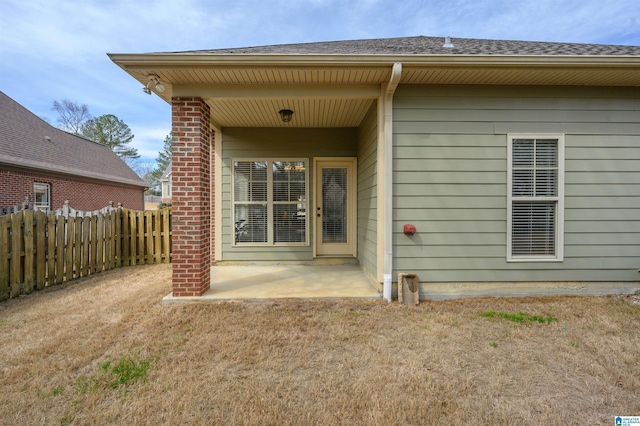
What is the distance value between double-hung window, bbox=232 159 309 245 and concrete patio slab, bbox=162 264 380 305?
1.86 feet

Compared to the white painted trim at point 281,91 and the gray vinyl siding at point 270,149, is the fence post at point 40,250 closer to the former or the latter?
the gray vinyl siding at point 270,149

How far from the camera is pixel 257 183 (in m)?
5.80

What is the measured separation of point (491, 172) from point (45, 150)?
45.3 ft

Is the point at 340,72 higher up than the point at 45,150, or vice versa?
the point at 45,150

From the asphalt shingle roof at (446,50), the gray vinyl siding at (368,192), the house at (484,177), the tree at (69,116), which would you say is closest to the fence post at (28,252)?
the house at (484,177)

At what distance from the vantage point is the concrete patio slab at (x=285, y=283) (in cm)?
378

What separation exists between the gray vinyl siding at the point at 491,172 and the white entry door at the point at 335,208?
210 cm

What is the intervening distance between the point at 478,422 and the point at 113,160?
18.3m

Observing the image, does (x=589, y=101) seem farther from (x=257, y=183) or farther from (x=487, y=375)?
(x=257, y=183)

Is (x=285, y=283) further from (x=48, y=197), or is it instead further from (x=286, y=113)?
(x=48, y=197)

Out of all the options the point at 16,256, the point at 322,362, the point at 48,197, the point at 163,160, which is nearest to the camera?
A: the point at 322,362

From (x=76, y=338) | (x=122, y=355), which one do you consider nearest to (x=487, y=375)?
(x=122, y=355)

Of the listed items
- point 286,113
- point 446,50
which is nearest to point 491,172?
point 446,50

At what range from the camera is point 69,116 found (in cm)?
2467
